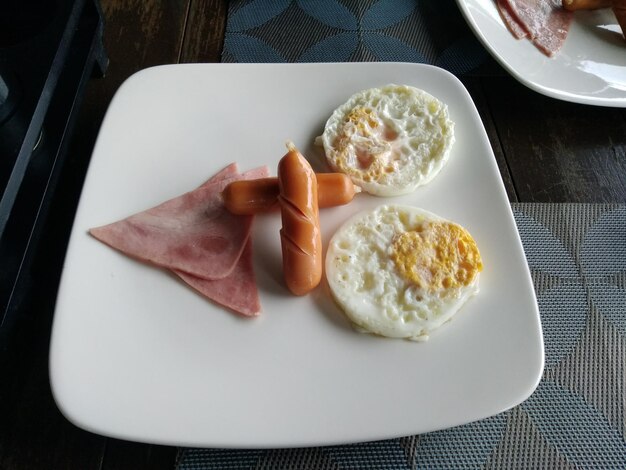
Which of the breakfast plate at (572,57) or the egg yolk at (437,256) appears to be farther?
the breakfast plate at (572,57)

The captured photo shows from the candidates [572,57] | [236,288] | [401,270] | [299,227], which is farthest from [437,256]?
[572,57]

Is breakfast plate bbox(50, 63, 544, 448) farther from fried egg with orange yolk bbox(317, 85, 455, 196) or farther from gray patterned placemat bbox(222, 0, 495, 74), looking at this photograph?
gray patterned placemat bbox(222, 0, 495, 74)

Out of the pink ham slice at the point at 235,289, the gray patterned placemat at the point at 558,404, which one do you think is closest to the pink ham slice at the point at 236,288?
the pink ham slice at the point at 235,289

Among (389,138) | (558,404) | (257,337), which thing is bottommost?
(558,404)

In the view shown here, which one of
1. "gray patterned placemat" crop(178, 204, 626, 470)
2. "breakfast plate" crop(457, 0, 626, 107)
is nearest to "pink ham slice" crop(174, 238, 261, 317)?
"gray patterned placemat" crop(178, 204, 626, 470)

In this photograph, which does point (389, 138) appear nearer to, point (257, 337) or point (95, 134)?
point (257, 337)

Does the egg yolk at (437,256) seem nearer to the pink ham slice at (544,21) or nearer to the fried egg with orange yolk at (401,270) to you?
the fried egg with orange yolk at (401,270)
